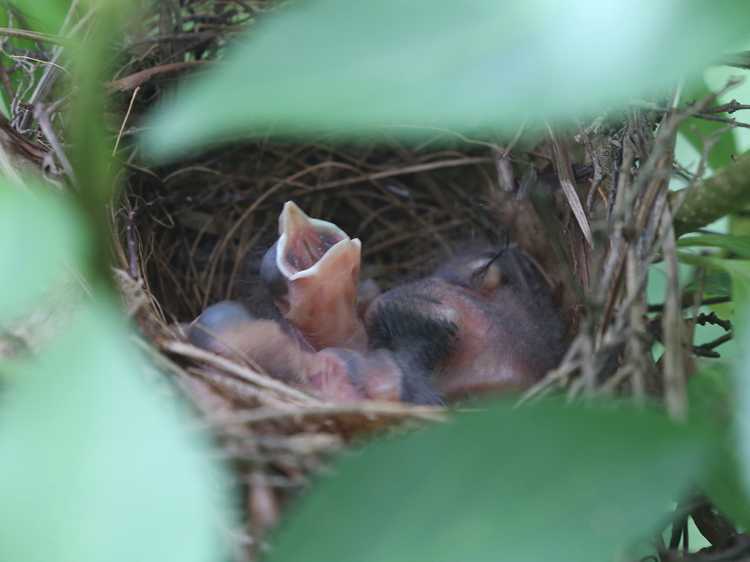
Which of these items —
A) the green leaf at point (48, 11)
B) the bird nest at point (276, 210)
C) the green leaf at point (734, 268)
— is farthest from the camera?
the bird nest at point (276, 210)

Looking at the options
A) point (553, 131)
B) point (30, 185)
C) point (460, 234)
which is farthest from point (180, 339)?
point (460, 234)

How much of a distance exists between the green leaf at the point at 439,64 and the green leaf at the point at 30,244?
0.08m

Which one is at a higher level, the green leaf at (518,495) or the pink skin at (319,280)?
the green leaf at (518,495)

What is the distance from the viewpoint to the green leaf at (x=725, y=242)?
866 millimetres

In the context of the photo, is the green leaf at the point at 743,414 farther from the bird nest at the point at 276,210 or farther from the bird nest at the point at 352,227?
the bird nest at the point at 276,210

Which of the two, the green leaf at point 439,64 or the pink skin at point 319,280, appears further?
the pink skin at point 319,280

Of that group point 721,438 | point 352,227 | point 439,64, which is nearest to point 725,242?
point 721,438

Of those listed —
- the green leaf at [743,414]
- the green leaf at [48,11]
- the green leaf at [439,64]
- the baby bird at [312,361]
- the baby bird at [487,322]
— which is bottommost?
the baby bird at [487,322]

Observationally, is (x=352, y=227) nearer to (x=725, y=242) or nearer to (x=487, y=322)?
(x=487, y=322)

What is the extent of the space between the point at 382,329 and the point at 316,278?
0.13m

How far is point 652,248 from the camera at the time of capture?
776 mm

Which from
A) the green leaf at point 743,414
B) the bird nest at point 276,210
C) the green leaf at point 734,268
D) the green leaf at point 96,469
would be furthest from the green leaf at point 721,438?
the bird nest at point 276,210

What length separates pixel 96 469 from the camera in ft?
1.26

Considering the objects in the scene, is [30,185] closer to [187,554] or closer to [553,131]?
[187,554]
